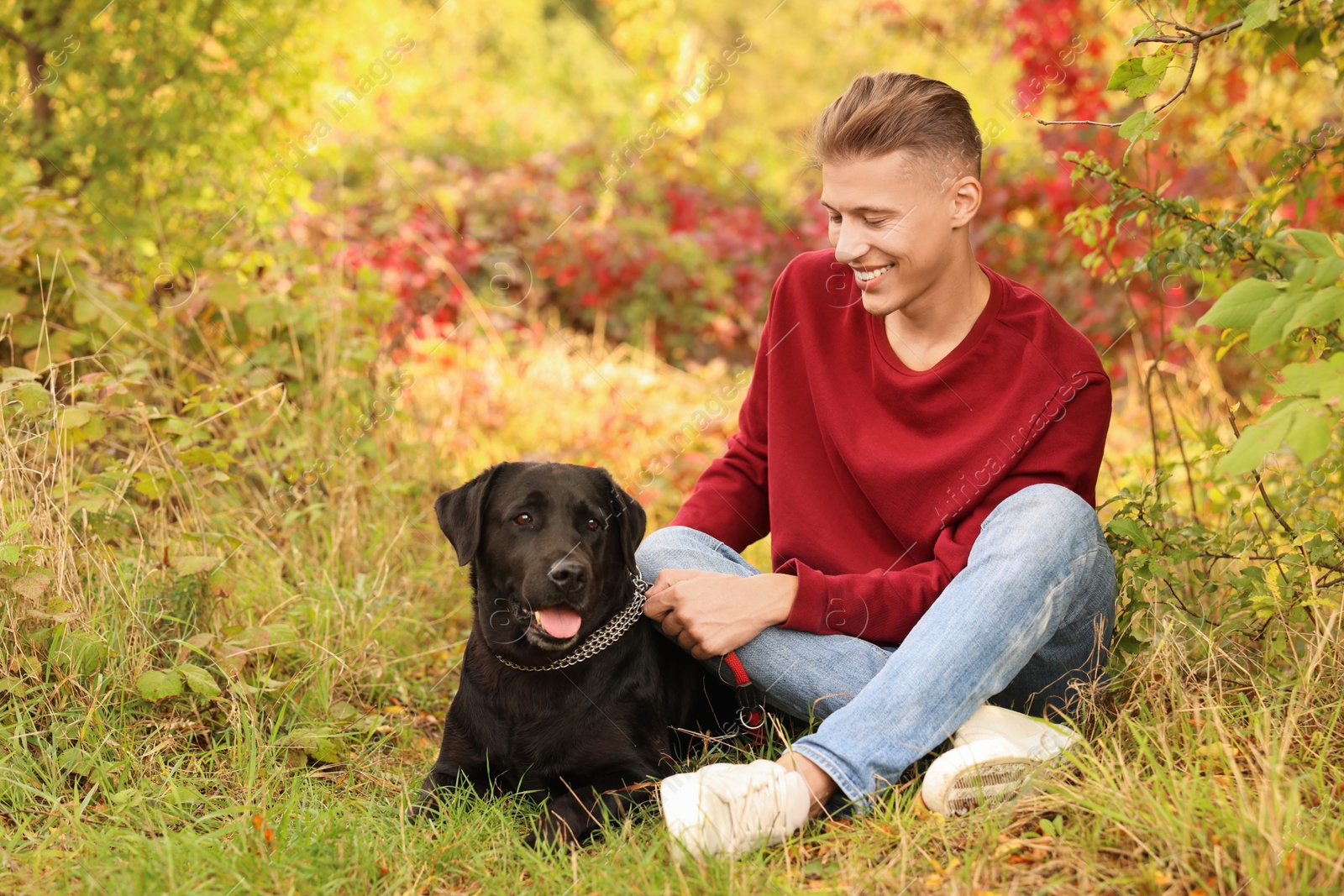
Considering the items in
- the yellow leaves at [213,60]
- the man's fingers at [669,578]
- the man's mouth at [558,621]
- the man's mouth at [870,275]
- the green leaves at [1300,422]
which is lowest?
the man's mouth at [558,621]

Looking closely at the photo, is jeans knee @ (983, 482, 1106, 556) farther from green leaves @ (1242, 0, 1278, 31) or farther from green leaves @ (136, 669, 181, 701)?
green leaves @ (136, 669, 181, 701)

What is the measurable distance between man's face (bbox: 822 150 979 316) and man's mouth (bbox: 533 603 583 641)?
1040 mm

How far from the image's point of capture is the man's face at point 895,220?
2.62 m

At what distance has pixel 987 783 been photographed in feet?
7.30

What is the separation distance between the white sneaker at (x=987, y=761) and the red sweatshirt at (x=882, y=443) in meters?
0.37

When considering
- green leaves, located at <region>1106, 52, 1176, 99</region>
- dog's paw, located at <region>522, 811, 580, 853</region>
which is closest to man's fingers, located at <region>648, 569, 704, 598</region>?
dog's paw, located at <region>522, 811, 580, 853</region>

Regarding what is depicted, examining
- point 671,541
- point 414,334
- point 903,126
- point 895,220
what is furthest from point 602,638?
point 414,334

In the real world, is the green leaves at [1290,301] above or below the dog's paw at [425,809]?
above

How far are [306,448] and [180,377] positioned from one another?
53 cm

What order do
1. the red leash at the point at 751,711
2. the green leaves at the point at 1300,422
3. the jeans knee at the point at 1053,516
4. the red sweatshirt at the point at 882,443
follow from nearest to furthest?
the green leaves at the point at 1300,422, the jeans knee at the point at 1053,516, the red sweatshirt at the point at 882,443, the red leash at the point at 751,711

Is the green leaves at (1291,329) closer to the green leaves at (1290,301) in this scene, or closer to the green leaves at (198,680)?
the green leaves at (1290,301)

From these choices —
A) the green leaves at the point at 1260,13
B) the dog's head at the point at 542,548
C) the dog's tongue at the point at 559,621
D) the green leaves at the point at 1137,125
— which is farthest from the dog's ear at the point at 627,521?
the green leaves at the point at 1260,13

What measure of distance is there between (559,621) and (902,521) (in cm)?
88

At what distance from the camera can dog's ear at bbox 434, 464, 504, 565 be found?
107 inches
